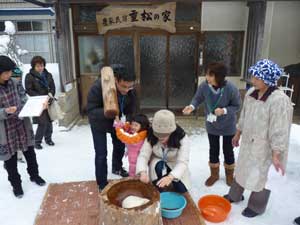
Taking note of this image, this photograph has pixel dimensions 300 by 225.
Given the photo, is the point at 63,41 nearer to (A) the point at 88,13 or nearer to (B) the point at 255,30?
(A) the point at 88,13

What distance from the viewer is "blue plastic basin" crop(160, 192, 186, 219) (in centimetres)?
279

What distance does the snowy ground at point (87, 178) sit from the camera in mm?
3021

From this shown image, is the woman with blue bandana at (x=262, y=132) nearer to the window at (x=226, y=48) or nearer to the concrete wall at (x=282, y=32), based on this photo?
the window at (x=226, y=48)

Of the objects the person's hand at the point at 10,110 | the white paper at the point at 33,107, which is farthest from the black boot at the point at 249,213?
the person's hand at the point at 10,110

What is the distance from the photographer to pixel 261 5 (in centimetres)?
563

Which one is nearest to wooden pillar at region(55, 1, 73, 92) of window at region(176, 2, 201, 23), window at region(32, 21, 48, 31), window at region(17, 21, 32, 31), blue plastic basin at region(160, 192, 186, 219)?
window at region(176, 2, 201, 23)

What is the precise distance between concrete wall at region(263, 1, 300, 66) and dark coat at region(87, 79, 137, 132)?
15.1 feet

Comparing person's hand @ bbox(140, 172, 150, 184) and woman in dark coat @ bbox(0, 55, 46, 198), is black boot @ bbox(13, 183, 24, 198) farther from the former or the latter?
person's hand @ bbox(140, 172, 150, 184)

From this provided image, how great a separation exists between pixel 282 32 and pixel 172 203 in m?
5.26

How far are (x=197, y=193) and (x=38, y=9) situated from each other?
9283mm

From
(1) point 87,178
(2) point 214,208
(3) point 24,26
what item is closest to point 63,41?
(1) point 87,178

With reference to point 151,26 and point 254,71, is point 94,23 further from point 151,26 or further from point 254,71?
point 254,71

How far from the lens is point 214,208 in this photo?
3.05 meters

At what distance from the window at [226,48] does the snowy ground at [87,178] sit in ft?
6.82
